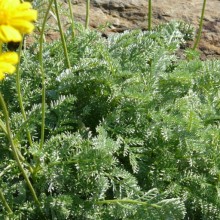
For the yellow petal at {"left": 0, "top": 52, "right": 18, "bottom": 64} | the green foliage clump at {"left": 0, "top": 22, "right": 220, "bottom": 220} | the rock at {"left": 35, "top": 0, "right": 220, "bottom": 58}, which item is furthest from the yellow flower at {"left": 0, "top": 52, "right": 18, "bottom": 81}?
the rock at {"left": 35, "top": 0, "right": 220, "bottom": 58}

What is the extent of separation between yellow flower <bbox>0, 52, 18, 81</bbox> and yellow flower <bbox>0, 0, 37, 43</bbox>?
0.04m

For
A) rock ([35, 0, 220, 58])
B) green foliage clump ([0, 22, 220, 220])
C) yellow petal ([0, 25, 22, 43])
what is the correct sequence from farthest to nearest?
rock ([35, 0, 220, 58])
green foliage clump ([0, 22, 220, 220])
yellow petal ([0, 25, 22, 43])

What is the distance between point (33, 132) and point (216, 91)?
0.82 metres

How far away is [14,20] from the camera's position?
1.29 m

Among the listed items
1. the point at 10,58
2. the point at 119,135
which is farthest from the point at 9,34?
the point at 119,135

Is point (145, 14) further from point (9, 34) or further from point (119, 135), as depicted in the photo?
point (9, 34)

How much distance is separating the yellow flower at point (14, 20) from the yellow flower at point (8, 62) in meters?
0.04

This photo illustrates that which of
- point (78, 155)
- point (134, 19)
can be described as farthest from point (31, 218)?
point (134, 19)

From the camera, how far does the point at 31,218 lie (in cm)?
209

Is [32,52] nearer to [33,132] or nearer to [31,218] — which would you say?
[33,132]

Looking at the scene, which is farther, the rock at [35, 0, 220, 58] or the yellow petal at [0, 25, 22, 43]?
the rock at [35, 0, 220, 58]

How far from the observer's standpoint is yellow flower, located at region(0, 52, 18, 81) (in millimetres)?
1236

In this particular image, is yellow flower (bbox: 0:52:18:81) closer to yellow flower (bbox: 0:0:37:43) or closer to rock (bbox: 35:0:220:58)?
yellow flower (bbox: 0:0:37:43)

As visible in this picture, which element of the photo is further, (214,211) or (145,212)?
(214,211)
